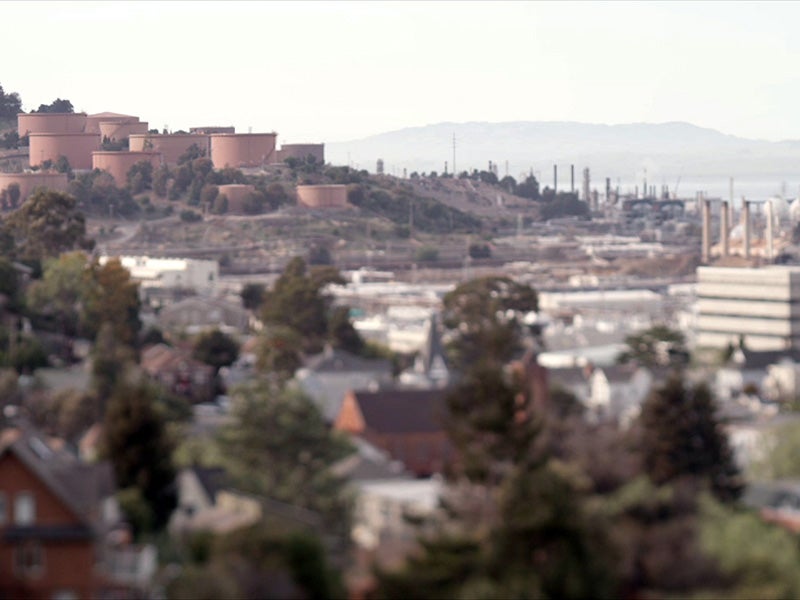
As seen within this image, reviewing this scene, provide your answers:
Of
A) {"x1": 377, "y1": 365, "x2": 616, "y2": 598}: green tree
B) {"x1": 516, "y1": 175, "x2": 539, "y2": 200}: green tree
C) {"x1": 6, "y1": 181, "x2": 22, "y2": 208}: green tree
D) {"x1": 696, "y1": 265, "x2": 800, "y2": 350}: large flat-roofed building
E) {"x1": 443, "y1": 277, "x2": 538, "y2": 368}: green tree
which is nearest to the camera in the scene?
{"x1": 377, "y1": 365, "x2": 616, "y2": 598}: green tree

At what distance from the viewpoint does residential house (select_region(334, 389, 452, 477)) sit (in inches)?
1495

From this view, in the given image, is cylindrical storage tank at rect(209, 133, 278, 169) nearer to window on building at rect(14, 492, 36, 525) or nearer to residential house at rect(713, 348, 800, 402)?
residential house at rect(713, 348, 800, 402)

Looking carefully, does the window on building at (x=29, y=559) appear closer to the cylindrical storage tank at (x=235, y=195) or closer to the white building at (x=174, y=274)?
the white building at (x=174, y=274)

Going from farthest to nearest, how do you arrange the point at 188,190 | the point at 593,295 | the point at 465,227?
the point at 465,227
the point at 188,190
the point at 593,295

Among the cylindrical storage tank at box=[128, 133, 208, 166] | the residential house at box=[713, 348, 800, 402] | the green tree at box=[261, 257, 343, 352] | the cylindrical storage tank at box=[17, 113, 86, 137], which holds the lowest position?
the residential house at box=[713, 348, 800, 402]

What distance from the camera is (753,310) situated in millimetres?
62500

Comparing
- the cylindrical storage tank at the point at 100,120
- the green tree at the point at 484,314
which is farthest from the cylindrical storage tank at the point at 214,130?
the green tree at the point at 484,314

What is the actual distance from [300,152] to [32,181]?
20.6 metres

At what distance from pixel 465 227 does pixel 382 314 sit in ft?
150

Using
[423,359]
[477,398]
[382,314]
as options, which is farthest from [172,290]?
[477,398]

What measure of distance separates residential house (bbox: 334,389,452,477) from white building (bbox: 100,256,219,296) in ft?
101

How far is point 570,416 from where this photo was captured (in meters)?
38.3

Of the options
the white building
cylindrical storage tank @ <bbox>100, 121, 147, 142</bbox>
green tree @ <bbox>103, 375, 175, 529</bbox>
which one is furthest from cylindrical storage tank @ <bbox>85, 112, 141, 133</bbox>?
green tree @ <bbox>103, 375, 175, 529</bbox>

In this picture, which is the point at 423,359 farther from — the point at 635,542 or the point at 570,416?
the point at 635,542
